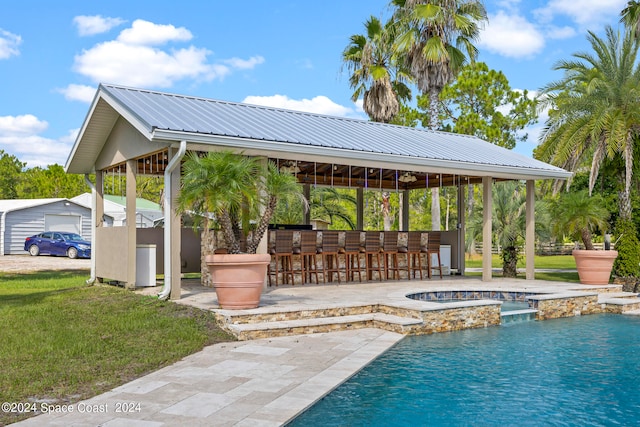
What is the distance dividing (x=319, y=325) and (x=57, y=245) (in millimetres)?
21573

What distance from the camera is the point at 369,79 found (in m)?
22.6

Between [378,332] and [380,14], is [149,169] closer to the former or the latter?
[378,332]

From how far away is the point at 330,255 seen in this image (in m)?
12.7

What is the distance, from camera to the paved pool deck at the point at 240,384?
13.9 ft

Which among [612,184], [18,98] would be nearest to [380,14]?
[612,184]

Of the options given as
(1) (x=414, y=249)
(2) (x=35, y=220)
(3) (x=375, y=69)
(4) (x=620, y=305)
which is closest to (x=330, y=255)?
(1) (x=414, y=249)

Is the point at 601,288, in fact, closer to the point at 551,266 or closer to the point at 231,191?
the point at 231,191

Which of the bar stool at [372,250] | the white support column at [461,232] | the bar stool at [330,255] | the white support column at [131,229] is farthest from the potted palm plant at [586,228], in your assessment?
the white support column at [131,229]

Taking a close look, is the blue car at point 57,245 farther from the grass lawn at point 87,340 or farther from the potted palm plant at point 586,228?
the potted palm plant at point 586,228

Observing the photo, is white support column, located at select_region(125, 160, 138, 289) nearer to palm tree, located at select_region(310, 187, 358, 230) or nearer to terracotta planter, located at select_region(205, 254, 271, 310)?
terracotta planter, located at select_region(205, 254, 271, 310)

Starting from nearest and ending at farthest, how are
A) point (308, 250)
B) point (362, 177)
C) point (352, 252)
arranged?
point (308, 250), point (352, 252), point (362, 177)

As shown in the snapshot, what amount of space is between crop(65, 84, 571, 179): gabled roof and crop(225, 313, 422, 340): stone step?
2.97 meters

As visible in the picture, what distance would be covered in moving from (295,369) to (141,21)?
29.7 meters

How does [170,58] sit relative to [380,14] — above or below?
above
